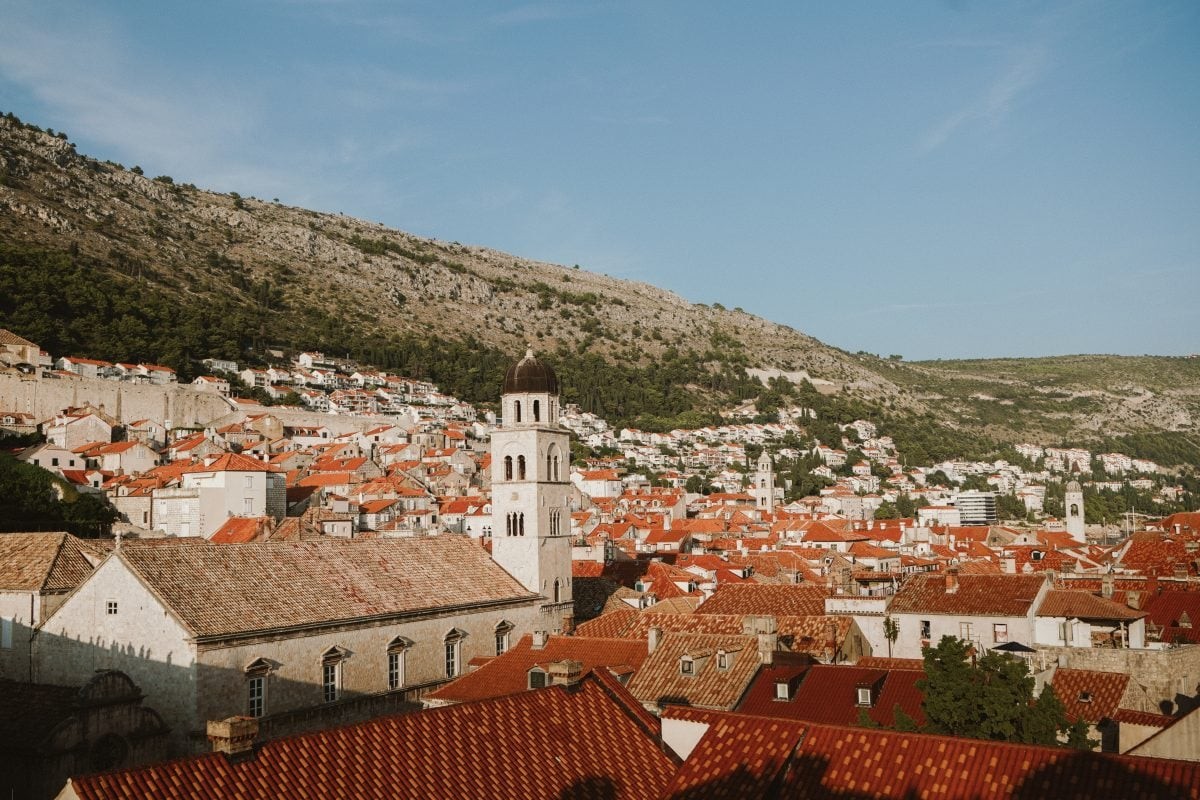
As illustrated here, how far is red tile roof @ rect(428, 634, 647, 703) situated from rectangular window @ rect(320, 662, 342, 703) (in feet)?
8.71

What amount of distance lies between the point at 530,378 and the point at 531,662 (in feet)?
45.8

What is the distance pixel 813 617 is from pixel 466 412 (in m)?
130

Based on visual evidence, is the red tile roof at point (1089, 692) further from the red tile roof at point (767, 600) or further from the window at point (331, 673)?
the window at point (331, 673)

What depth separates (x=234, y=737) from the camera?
13109mm

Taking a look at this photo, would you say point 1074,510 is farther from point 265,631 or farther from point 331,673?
point 265,631

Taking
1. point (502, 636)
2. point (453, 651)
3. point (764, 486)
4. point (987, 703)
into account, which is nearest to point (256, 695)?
point (453, 651)

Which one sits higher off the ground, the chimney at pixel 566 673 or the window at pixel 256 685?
the chimney at pixel 566 673

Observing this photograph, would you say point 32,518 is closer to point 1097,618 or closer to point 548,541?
point 548,541

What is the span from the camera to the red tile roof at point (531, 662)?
27312 millimetres

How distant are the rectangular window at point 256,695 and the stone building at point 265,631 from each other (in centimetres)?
3

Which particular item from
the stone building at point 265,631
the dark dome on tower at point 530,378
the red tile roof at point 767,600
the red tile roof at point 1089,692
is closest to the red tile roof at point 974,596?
the red tile roof at point 767,600

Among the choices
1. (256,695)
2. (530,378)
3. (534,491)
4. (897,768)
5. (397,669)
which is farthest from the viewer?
(530,378)

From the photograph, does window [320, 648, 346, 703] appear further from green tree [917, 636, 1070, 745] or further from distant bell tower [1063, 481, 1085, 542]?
distant bell tower [1063, 481, 1085, 542]

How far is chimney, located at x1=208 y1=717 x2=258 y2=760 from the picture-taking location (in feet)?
43.0
